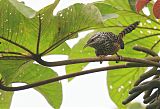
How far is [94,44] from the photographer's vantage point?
4.51 feet

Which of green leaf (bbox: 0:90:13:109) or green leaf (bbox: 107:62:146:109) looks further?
green leaf (bbox: 107:62:146:109)

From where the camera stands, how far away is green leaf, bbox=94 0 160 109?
1.74 m

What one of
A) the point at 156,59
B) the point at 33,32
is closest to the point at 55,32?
the point at 33,32

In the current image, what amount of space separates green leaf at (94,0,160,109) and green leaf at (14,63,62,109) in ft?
0.78

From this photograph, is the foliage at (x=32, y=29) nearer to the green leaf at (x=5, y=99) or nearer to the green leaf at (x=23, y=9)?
the green leaf at (x=23, y=9)

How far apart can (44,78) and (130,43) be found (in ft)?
1.25

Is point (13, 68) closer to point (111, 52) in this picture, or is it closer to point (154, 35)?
point (111, 52)

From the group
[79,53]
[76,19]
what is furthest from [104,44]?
[79,53]

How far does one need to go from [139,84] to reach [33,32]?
31 cm

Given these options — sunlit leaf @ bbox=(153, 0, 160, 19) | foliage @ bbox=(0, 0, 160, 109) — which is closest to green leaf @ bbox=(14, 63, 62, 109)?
foliage @ bbox=(0, 0, 160, 109)

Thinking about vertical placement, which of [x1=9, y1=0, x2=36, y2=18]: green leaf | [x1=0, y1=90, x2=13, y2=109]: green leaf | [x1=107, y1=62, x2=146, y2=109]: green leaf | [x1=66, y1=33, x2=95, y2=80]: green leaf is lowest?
[x1=0, y1=90, x2=13, y2=109]: green leaf

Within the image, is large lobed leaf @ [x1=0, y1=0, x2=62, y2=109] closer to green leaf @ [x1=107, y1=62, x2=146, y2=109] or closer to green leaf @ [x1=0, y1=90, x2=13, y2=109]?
green leaf @ [x1=0, y1=90, x2=13, y2=109]

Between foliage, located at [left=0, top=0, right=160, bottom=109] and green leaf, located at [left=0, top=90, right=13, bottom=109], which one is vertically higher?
foliage, located at [left=0, top=0, right=160, bottom=109]

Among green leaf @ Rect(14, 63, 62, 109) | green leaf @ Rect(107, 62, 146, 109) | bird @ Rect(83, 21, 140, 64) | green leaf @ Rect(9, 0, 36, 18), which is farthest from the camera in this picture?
green leaf @ Rect(107, 62, 146, 109)
